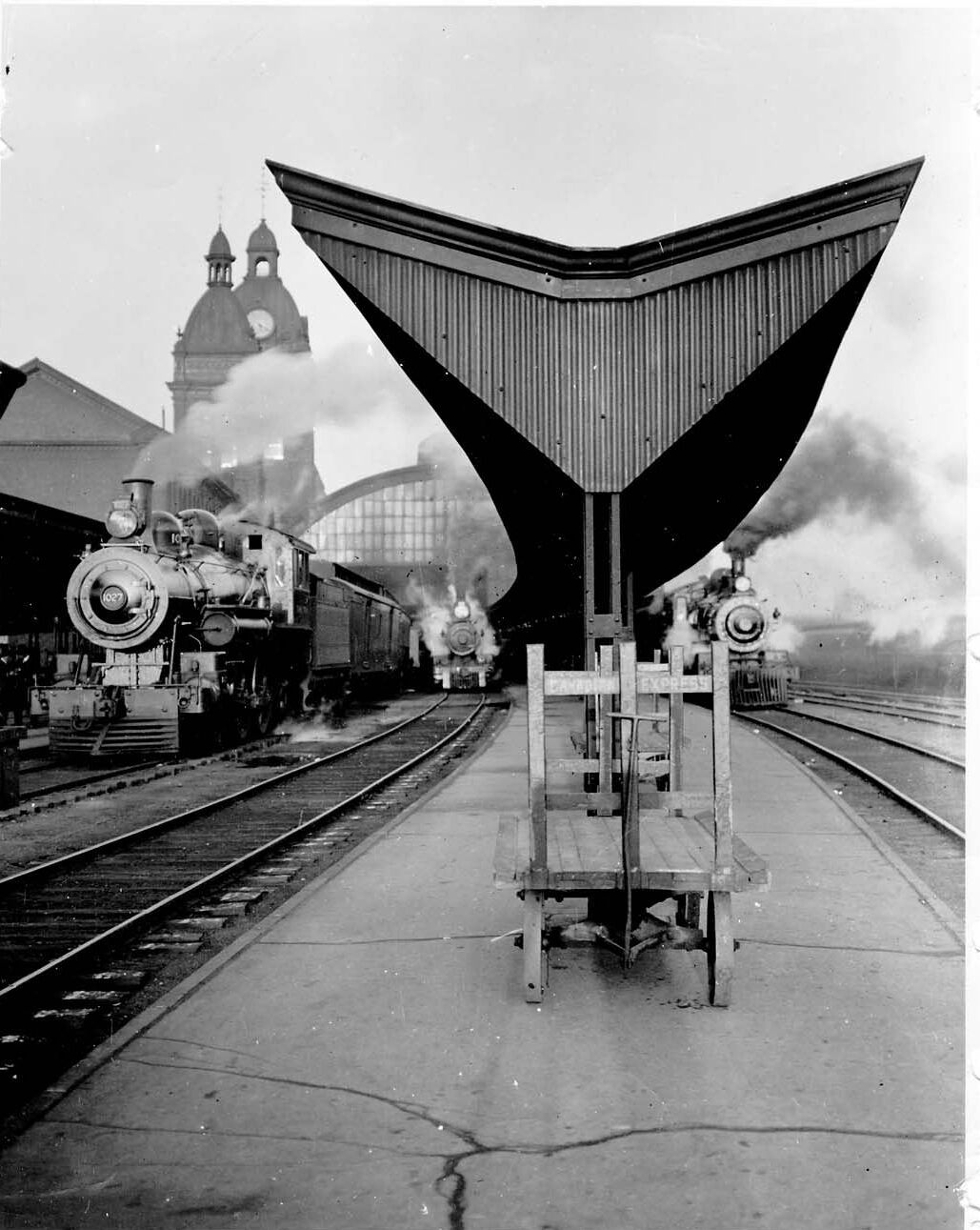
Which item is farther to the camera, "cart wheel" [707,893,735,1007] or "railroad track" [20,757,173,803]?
"railroad track" [20,757,173,803]

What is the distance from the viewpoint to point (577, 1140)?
3.48 m

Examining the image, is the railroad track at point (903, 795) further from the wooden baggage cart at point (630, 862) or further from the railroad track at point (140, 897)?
the railroad track at point (140, 897)

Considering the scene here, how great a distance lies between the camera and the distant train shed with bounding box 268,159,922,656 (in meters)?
8.16

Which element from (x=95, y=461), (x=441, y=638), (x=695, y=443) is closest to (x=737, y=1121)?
(x=695, y=443)

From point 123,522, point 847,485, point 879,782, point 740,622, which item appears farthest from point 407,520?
point 879,782

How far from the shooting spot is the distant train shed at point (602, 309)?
8164 millimetres

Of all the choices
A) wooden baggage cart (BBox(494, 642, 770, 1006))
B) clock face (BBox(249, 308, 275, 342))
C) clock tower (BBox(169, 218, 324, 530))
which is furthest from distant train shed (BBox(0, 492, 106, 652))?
clock face (BBox(249, 308, 275, 342))

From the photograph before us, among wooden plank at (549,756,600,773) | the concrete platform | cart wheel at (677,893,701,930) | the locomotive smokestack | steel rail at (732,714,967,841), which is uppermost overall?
the locomotive smokestack

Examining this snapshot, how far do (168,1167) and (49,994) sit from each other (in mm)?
2315

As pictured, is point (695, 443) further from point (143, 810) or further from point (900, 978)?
point (143, 810)

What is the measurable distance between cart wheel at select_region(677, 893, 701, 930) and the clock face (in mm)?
70106

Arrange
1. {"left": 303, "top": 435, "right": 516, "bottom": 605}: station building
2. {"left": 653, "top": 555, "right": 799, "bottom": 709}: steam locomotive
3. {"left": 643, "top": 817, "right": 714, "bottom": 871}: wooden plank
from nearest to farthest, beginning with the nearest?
{"left": 643, "top": 817, "right": 714, "bottom": 871}: wooden plank < {"left": 653, "top": 555, "right": 799, "bottom": 709}: steam locomotive < {"left": 303, "top": 435, "right": 516, "bottom": 605}: station building

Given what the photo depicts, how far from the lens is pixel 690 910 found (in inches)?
226

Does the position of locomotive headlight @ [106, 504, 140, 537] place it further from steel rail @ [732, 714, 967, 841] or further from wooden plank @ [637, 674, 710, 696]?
wooden plank @ [637, 674, 710, 696]
